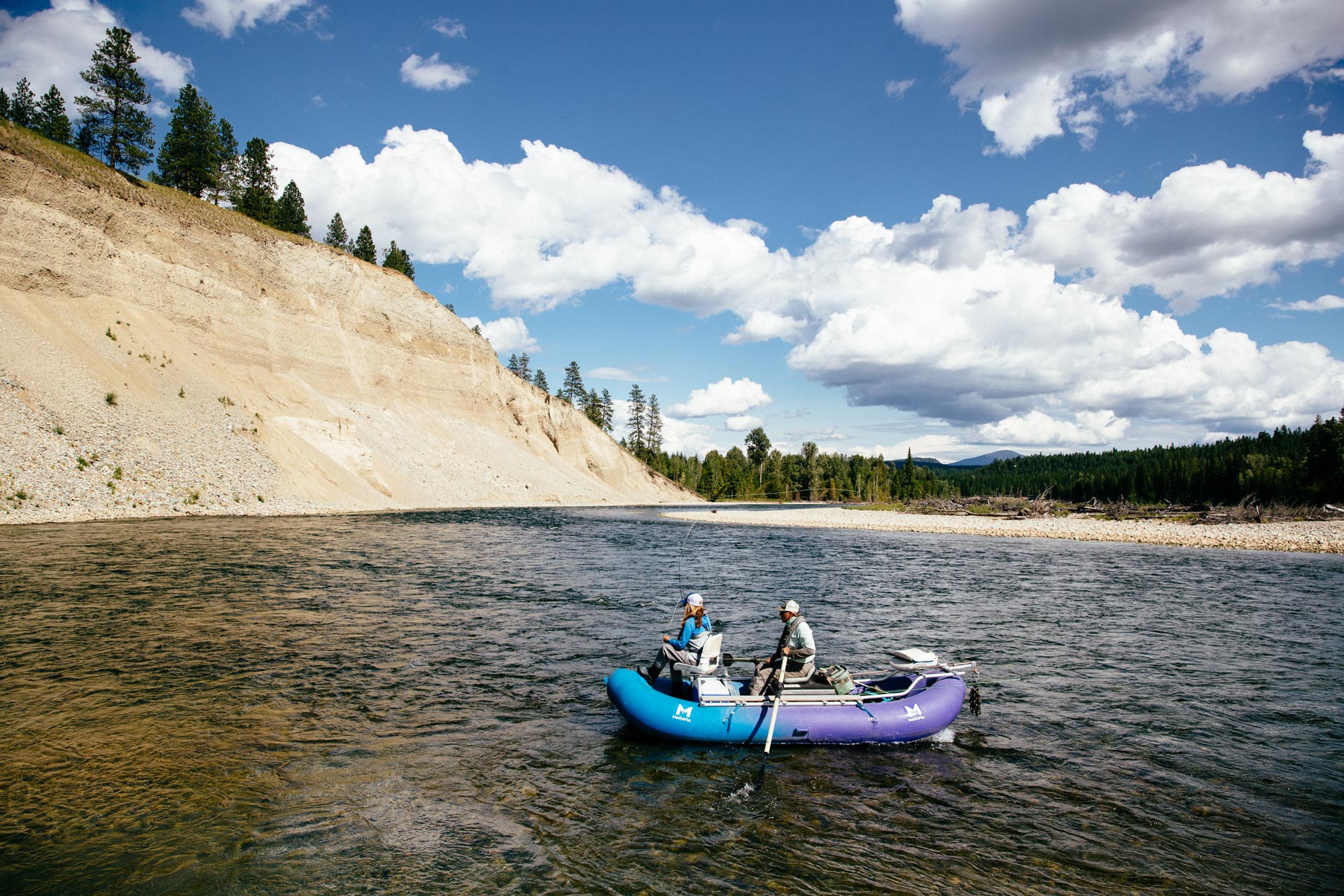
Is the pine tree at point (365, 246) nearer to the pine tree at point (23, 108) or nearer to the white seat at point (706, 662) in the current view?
the pine tree at point (23, 108)

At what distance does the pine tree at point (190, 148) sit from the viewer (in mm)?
54750

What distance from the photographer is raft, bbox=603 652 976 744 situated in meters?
Answer: 9.38

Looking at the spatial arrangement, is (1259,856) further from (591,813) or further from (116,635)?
(116,635)

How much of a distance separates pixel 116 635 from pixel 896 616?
18082mm

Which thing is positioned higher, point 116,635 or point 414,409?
point 414,409

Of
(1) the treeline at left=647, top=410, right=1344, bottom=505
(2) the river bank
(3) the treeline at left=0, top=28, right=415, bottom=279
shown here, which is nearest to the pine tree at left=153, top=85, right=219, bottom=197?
(3) the treeline at left=0, top=28, right=415, bottom=279

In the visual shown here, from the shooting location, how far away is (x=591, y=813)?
750 centimetres

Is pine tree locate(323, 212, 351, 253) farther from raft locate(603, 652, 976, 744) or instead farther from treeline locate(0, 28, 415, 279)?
raft locate(603, 652, 976, 744)

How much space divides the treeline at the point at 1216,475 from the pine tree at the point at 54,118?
295 ft

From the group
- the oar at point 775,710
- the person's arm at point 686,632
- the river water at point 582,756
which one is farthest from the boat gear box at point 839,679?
the person's arm at point 686,632

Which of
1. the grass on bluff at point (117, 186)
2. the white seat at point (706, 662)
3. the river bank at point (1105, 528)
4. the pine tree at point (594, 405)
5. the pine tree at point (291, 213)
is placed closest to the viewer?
the white seat at point (706, 662)

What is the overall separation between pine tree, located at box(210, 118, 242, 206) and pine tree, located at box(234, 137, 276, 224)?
2.10 feet

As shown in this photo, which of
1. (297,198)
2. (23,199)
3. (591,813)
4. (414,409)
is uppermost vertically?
(297,198)

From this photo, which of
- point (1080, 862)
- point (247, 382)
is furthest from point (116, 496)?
point (1080, 862)
